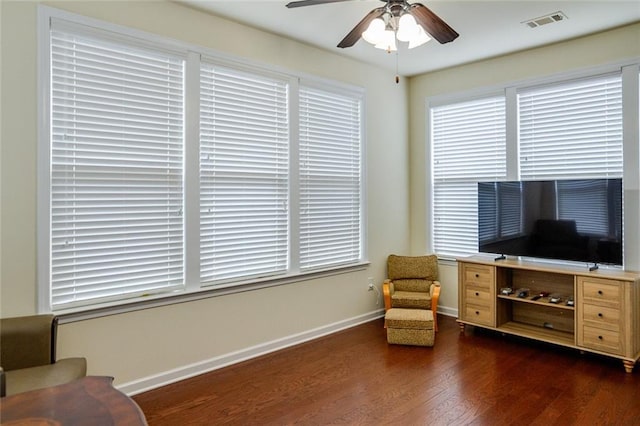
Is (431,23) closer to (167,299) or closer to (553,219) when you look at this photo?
(553,219)

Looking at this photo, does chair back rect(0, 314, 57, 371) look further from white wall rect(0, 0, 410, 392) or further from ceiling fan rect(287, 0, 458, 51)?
ceiling fan rect(287, 0, 458, 51)

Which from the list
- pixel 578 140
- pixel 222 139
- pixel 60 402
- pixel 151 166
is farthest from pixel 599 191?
pixel 60 402

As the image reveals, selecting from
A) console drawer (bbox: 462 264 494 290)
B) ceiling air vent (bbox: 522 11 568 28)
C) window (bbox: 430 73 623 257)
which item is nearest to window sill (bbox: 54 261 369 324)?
console drawer (bbox: 462 264 494 290)

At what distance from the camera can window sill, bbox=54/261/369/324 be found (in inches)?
108

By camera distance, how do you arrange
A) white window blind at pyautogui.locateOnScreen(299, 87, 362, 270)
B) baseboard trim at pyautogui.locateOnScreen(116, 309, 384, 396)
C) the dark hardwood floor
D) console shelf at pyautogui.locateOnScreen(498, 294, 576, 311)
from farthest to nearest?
white window blind at pyautogui.locateOnScreen(299, 87, 362, 270) < console shelf at pyautogui.locateOnScreen(498, 294, 576, 311) < baseboard trim at pyautogui.locateOnScreen(116, 309, 384, 396) < the dark hardwood floor

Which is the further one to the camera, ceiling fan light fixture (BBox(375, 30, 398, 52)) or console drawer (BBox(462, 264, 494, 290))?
console drawer (BBox(462, 264, 494, 290))

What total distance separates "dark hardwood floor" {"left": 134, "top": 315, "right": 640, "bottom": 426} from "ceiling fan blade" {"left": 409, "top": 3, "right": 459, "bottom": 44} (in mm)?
2463

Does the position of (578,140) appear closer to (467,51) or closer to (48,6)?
(467,51)

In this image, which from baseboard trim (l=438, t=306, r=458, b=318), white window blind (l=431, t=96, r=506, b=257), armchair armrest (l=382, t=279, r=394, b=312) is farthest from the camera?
baseboard trim (l=438, t=306, r=458, b=318)

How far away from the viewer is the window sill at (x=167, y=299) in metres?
2.75

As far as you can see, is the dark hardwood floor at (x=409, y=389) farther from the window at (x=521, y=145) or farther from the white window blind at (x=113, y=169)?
the window at (x=521, y=145)

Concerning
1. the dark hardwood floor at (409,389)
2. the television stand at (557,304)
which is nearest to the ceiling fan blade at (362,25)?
the dark hardwood floor at (409,389)

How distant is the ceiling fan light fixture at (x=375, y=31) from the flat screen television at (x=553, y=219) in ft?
7.71

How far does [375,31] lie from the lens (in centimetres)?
258
